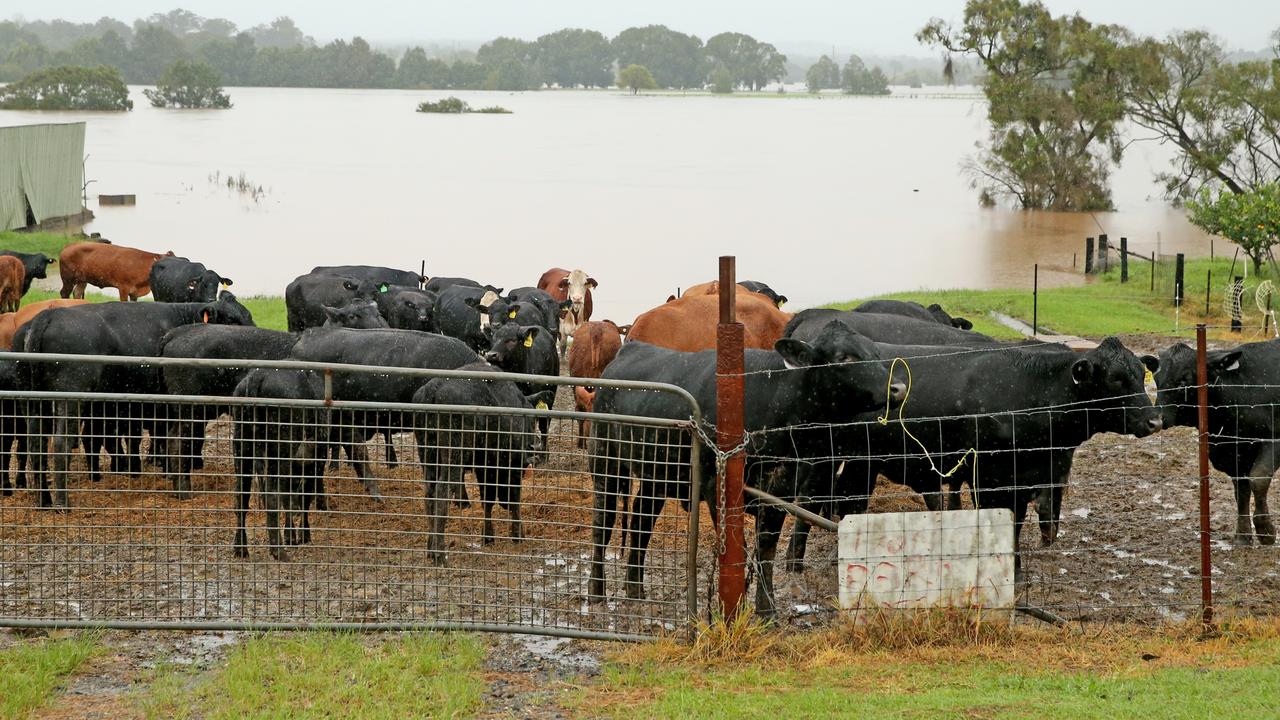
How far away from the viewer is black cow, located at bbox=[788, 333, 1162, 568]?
357 inches

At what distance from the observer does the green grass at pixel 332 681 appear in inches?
248

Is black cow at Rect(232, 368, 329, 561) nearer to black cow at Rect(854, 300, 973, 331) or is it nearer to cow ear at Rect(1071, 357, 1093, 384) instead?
cow ear at Rect(1071, 357, 1093, 384)

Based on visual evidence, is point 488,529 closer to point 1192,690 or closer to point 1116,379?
point 1116,379

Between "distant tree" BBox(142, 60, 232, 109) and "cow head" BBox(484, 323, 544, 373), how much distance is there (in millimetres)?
132959

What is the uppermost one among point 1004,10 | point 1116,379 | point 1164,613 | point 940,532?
point 1004,10

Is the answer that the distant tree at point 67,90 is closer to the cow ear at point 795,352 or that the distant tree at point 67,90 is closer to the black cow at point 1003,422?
the black cow at point 1003,422

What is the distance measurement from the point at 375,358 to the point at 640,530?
14.2 ft

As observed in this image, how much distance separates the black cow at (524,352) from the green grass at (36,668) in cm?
617

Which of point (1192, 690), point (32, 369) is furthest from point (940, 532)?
point (32, 369)

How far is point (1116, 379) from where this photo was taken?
9.06 metres

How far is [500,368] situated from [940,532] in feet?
21.8

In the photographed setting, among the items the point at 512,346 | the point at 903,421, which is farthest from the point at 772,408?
the point at 512,346

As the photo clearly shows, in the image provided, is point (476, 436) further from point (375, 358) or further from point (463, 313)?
point (463, 313)

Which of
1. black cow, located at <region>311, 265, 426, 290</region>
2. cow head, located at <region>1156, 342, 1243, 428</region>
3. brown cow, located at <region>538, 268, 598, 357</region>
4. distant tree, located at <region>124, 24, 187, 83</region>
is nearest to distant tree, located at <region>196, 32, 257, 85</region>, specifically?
distant tree, located at <region>124, 24, 187, 83</region>
